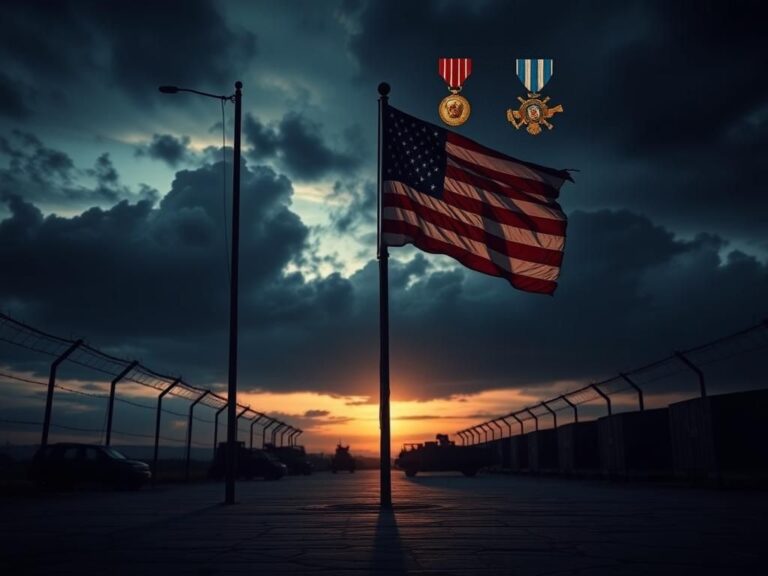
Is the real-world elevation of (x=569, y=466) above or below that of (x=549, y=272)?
below

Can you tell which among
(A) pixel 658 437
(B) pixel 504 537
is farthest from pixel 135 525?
(A) pixel 658 437

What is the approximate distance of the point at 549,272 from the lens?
1349cm

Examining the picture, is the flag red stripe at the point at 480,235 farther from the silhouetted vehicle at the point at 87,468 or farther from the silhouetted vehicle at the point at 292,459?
the silhouetted vehicle at the point at 292,459

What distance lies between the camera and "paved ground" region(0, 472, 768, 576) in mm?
5750

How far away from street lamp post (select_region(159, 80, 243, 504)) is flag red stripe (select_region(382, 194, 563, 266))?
460 cm

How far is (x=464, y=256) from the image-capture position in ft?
42.6

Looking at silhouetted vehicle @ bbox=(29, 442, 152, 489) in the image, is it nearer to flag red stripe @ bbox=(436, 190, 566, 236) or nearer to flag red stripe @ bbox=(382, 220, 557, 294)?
flag red stripe @ bbox=(382, 220, 557, 294)

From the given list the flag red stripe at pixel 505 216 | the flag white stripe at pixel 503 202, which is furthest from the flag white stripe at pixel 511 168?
the flag red stripe at pixel 505 216

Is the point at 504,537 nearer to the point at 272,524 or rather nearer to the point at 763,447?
the point at 272,524

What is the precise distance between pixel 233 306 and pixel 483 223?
572cm

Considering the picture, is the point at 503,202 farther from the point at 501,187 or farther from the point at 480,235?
the point at 480,235

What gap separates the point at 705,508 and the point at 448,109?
362 inches

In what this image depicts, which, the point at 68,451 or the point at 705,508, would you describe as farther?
the point at 68,451

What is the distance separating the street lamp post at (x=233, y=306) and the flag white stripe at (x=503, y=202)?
17.3ft
